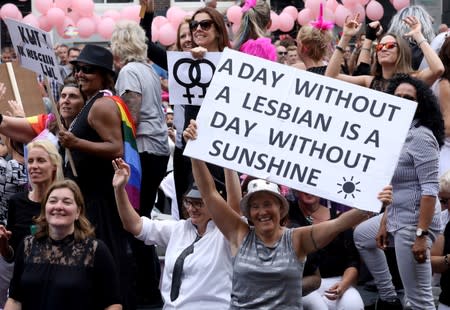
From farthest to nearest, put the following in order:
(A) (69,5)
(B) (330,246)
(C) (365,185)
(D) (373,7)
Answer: (A) (69,5) → (D) (373,7) → (B) (330,246) → (C) (365,185)

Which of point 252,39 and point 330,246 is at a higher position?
point 252,39

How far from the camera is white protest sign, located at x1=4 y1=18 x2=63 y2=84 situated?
315 inches

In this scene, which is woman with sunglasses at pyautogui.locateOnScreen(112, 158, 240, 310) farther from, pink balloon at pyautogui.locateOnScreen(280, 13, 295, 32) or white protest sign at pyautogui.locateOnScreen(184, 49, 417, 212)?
pink balloon at pyautogui.locateOnScreen(280, 13, 295, 32)

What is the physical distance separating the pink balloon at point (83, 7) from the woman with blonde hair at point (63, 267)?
10994mm

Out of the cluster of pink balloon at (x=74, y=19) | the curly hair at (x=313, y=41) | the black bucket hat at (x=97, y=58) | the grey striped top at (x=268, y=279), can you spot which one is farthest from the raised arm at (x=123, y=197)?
the cluster of pink balloon at (x=74, y=19)

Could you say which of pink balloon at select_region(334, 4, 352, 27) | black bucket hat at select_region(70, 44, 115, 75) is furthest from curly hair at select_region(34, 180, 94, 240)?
pink balloon at select_region(334, 4, 352, 27)

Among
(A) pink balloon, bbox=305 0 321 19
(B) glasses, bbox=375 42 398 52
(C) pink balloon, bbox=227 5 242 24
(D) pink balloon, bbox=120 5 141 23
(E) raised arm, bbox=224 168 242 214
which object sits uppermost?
(A) pink balloon, bbox=305 0 321 19

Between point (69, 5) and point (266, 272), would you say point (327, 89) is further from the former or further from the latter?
point (69, 5)

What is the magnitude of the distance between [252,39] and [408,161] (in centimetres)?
158

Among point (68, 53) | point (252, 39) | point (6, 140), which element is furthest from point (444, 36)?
point (68, 53)

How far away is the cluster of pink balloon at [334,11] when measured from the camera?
14.6 m

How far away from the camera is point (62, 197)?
6484mm

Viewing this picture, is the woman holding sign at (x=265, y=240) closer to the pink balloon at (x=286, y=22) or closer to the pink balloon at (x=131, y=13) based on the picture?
the pink balloon at (x=286, y=22)

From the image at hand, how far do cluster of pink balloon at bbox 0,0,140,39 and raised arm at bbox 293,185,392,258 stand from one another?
11038mm
